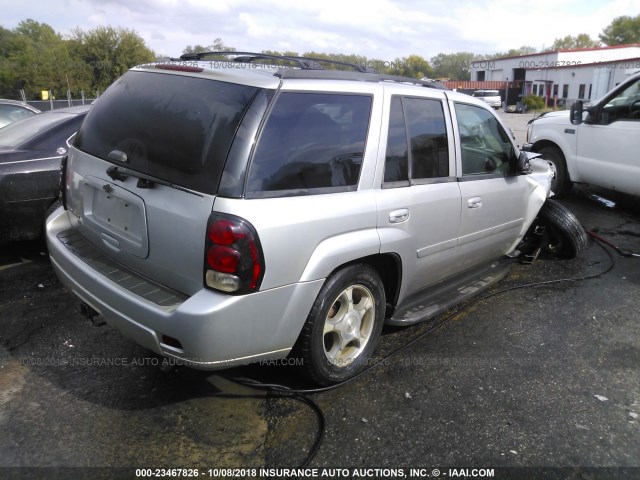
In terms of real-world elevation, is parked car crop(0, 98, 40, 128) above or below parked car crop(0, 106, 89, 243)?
above

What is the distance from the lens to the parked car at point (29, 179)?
15.1 ft

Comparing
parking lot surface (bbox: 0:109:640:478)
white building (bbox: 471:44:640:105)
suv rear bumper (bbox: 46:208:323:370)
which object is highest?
white building (bbox: 471:44:640:105)

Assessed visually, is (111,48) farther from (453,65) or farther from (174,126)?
(453,65)

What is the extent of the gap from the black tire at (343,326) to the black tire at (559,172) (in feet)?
17.8

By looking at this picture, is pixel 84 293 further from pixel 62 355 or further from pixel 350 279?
pixel 350 279

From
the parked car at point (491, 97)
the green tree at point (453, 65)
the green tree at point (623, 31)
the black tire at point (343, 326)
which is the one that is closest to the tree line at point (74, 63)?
the parked car at point (491, 97)

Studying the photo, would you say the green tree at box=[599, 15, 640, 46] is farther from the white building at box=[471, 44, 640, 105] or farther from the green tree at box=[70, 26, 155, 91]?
the green tree at box=[70, 26, 155, 91]

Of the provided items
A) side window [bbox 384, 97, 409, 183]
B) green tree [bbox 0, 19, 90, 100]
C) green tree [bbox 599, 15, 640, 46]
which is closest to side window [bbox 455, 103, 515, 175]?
side window [bbox 384, 97, 409, 183]

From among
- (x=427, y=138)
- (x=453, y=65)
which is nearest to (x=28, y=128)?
(x=427, y=138)

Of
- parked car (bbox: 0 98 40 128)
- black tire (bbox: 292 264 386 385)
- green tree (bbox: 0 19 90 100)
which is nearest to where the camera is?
black tire (bbox: 292 264 386 385)

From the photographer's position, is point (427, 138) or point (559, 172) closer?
point (427, 138)

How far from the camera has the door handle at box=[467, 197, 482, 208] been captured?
3716 mm

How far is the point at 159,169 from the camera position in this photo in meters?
2.59

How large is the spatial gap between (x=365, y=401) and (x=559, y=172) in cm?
596
